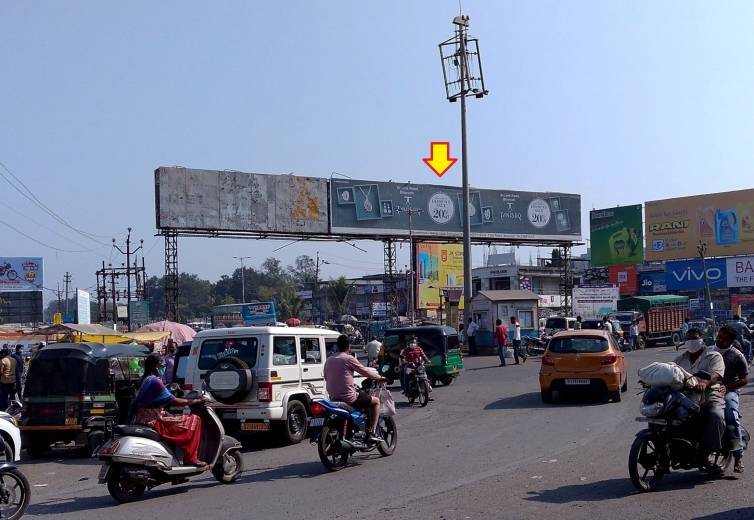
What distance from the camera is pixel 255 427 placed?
13625 mm

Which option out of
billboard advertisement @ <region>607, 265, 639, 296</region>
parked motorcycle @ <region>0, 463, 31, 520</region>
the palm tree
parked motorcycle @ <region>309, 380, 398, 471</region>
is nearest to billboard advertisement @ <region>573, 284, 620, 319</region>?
billboard advertisement @ <region>607, 265, 639, 296</region>

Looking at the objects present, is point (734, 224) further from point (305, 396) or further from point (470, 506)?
point (470, 506)

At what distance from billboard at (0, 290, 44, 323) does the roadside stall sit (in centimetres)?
4796

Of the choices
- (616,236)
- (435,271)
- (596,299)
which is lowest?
(596,299)

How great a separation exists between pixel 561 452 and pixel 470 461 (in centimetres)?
142

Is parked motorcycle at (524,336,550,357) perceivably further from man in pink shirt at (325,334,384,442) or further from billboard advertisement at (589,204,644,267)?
billboard advertisement at (589,204,644,267)

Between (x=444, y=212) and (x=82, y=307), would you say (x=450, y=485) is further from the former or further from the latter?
(x=82, y=307)

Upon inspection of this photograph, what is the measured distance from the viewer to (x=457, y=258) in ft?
218

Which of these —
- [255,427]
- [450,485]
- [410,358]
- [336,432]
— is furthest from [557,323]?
[450,485]

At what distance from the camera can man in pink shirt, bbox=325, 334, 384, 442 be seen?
1152 centimetres

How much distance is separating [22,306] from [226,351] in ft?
218

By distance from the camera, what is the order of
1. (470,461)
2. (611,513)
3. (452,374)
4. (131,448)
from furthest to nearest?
(452,374) → (470,461) → (131,448) → (611,513)

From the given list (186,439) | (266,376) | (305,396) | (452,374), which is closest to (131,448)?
(186,439)

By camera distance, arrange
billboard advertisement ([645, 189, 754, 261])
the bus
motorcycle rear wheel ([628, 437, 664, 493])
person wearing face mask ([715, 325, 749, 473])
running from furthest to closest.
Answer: billboard advertisement ([645, 189, 754, 261])
the bus
person wearing face mask ([715, 325, 749, 473])
motorcycle rear wheel ([628, 437, 664, 493])
